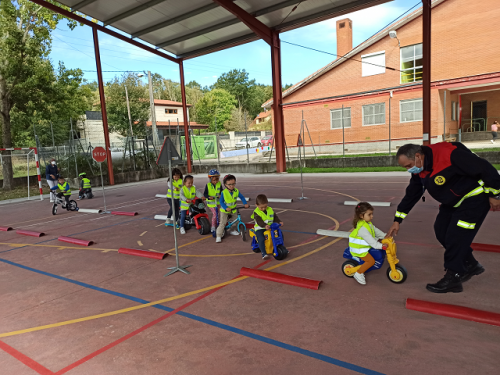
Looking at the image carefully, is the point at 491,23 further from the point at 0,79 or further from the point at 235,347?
the point at 0,79

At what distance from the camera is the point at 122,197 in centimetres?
1805

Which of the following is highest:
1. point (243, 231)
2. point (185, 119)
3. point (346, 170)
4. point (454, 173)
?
point (185, 119)

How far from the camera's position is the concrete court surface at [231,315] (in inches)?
141

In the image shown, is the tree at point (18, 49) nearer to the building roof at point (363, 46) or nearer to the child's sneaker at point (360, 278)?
the building roof at point (363, 46)

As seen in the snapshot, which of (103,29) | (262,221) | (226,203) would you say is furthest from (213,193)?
(103,29)

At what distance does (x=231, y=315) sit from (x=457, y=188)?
343cm

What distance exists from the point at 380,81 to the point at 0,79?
94.2ft

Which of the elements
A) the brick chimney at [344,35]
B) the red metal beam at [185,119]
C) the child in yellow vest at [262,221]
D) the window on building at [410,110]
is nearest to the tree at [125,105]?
the red metal beam at [185,119]

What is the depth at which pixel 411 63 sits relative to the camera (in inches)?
1123

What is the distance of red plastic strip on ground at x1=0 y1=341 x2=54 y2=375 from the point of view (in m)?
3.68

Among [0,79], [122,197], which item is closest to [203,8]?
[122,197]

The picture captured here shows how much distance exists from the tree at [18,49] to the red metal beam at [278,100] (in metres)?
13.5

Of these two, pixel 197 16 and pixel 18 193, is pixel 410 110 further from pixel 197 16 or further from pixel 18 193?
pixel 18 193

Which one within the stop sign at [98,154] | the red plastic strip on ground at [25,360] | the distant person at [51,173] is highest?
the stop sign at [98,154]
